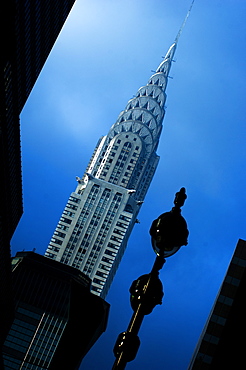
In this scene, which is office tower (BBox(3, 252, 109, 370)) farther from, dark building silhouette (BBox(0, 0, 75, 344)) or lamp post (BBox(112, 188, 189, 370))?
lamp post (BBox(112, 188, 189, 370))

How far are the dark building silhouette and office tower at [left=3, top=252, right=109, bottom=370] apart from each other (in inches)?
1100

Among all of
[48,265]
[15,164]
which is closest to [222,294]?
[15,164]

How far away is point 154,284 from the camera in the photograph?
937 centimetres

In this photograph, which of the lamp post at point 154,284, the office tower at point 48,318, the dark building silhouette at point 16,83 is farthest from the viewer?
the office tower at point 48,318

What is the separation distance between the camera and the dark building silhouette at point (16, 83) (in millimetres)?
99500

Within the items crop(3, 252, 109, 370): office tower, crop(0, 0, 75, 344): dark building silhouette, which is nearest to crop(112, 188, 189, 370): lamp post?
crop(0, 0, 75, 344): dark building silhouette

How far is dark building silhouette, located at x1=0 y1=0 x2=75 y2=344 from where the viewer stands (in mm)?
99500

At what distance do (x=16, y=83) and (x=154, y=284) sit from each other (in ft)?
360

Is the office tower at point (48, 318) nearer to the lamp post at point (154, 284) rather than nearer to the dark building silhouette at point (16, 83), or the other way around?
the dark building silhouette at point (16, 83)

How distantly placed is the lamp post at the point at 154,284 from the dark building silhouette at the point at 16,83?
3115 inches

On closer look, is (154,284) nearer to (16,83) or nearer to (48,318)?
(16,83)

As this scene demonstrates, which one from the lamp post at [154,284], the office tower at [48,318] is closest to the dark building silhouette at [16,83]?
the office tower at [48,318]

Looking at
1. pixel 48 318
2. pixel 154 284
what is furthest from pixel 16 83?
pixel 154 284

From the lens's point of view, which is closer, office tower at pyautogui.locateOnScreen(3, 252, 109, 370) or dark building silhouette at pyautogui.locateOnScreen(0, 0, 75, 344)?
dark building silhouette at pyautogui.locateOnScreen(0, 0, 75, 344)
